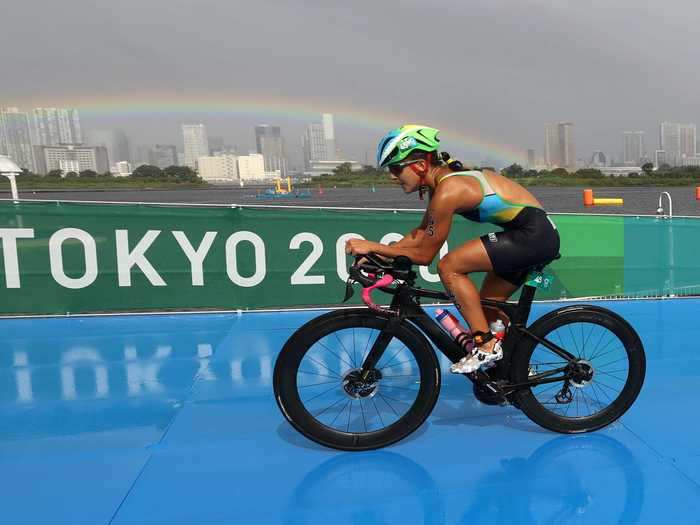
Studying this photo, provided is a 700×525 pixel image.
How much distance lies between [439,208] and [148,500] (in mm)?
1989

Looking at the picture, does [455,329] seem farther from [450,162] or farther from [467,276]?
[450,162]

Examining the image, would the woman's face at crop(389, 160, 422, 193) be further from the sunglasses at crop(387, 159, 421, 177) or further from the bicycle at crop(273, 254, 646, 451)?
the bicycle at crop(273, 254, 646, 451)

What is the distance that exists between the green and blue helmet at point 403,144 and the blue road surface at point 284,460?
1.61 m

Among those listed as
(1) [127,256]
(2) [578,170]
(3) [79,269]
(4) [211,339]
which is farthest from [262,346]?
(2) [578,170]

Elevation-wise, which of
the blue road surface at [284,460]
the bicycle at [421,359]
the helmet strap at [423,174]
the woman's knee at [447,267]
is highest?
the helmet strap at [423,174]

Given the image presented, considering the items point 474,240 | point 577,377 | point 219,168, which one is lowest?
point 577,377

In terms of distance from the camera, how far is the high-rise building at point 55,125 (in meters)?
165

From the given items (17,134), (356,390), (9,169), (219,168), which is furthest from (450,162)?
(17,134)

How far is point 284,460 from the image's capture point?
8.89 feet

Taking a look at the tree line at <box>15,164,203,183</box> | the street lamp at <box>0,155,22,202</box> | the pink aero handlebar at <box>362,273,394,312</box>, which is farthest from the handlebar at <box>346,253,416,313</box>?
the tree line at <box>15,164,203,183</box>

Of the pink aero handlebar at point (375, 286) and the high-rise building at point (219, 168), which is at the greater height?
the high-rise building at point (219, 168)

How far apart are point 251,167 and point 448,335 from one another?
6229 inches

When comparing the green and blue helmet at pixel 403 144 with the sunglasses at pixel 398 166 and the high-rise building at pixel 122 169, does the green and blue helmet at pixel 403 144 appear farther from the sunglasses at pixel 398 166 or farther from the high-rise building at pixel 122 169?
the high-rise building at pixel 122 169

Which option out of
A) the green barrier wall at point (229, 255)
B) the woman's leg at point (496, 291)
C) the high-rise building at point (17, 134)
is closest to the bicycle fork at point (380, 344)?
the woman's leg at point (496, 291)
